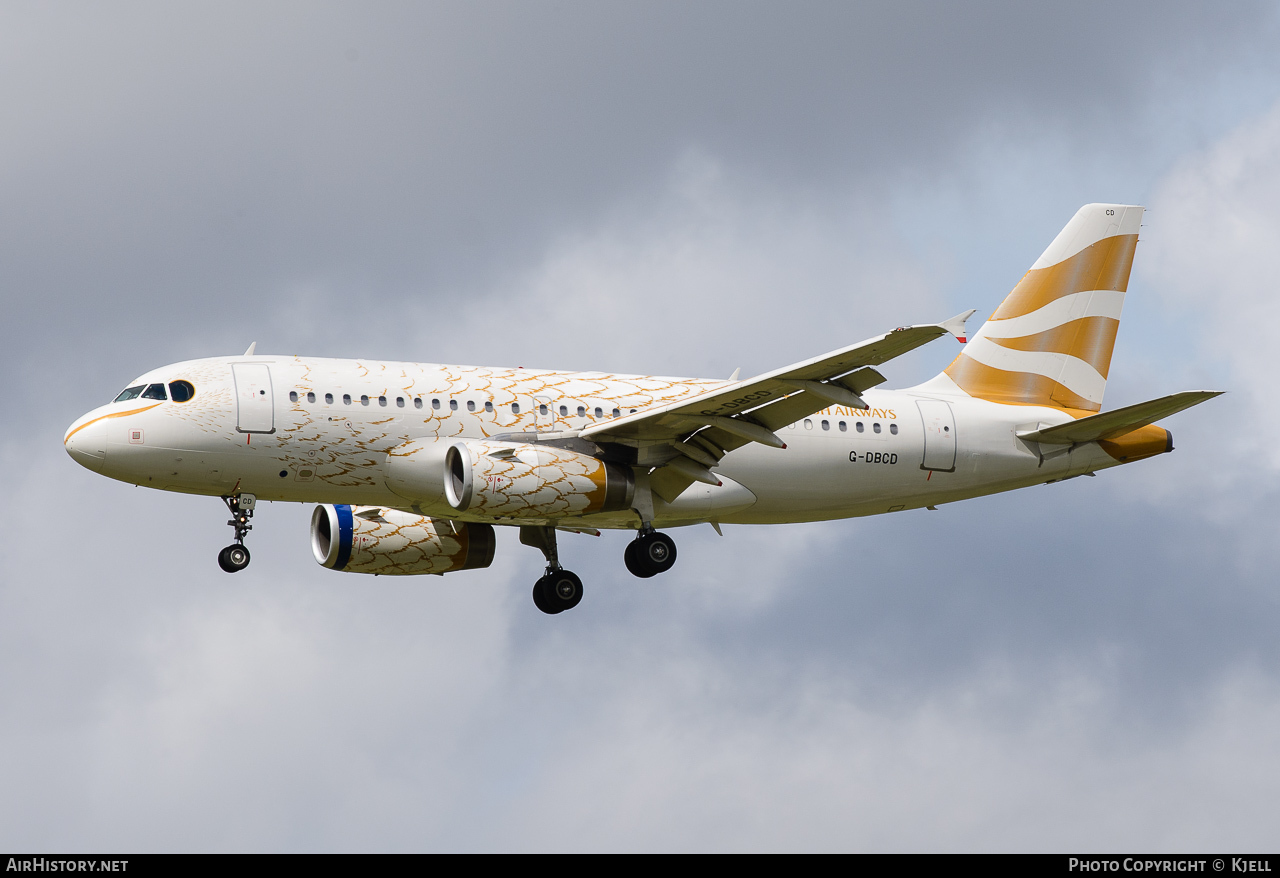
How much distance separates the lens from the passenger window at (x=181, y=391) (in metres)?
35.8

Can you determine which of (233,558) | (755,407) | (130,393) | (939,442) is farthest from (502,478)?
(939,442)

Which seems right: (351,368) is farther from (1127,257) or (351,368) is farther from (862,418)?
(1127,257)

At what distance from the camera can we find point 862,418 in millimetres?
40000

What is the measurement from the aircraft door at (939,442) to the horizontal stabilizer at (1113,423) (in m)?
1.94

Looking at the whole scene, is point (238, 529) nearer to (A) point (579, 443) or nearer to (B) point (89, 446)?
(B) point (89, 446)

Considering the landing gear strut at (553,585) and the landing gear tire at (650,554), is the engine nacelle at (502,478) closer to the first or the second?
the landing gear tire at (650,554)

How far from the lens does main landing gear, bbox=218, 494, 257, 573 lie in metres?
36.2

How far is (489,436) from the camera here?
121 feet

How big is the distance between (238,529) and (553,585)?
27.8ft

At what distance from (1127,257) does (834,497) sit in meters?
→ 12.0

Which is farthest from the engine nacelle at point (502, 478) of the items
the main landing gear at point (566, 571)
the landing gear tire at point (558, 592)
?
the landing gear tire at point (558, 592)
